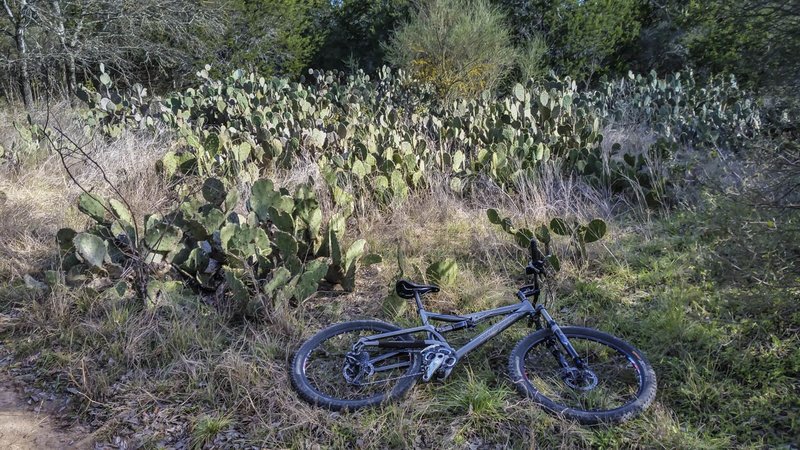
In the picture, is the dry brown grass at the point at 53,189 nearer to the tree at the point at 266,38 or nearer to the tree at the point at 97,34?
the tree at the point at 97,34

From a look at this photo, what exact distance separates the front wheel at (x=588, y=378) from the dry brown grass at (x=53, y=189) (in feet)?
10.5

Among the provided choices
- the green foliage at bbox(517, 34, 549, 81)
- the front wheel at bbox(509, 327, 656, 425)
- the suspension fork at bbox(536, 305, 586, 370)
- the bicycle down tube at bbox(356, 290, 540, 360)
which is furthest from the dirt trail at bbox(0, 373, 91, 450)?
the green foliage at bbox(517, 34, 549, 81)

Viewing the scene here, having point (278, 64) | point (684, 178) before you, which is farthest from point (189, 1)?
point (684, 178)

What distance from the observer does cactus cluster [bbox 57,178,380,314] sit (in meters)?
3.34

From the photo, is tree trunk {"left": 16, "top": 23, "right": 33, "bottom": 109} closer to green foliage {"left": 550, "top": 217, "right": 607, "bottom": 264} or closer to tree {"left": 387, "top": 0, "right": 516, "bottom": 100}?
tree {"left": 387, "top": 0, "right": 516, "bottom": 100}

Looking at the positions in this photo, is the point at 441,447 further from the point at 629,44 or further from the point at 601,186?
the point at 629,44

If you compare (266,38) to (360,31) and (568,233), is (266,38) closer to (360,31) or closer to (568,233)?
(360,31)

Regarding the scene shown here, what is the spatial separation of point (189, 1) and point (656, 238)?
495 inches

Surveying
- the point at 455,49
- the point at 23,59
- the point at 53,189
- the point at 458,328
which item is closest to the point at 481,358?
the point at 458,328

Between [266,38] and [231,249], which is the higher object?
[266,38]

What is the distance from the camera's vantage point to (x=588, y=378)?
264 centimetres

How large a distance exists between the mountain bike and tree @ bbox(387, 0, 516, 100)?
8.10 meters

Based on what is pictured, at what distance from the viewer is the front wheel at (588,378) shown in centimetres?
248

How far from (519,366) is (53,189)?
4.65 m
